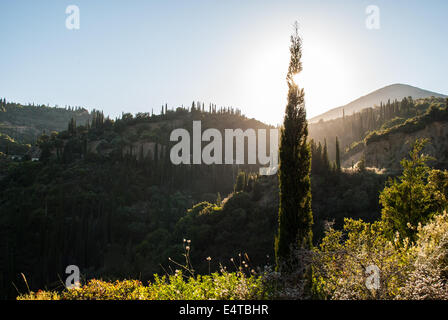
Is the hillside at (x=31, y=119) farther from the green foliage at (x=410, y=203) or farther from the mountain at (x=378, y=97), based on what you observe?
the mountain at (x=378, y=97)

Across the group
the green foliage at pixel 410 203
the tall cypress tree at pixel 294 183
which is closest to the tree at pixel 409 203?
the green foliage at pixel 410 203

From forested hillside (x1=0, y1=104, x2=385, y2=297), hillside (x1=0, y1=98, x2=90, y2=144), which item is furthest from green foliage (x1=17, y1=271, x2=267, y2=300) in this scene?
hillside (x1=0, y1=98, x2=90, y2=144)

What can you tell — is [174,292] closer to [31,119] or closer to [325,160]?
[325,160]

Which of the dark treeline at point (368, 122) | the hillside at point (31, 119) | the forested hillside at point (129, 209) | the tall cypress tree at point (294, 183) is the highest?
the hillside at point (31, 119)

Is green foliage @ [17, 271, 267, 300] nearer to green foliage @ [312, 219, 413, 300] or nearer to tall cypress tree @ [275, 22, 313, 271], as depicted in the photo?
green foliage @ [312, 219, 413, 300]

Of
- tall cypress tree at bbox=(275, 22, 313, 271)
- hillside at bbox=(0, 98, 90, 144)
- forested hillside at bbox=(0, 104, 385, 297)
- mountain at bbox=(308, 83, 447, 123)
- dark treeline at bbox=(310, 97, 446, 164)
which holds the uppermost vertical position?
mountain at bbox=(308, 83, 447, 123)

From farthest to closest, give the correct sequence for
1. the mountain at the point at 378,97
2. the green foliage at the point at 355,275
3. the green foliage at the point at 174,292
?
the mountain at the point at 378,97
the green foliage at the point at 174,292
the green foliage at the point at 355,275

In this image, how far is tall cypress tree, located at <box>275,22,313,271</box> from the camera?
7629mm

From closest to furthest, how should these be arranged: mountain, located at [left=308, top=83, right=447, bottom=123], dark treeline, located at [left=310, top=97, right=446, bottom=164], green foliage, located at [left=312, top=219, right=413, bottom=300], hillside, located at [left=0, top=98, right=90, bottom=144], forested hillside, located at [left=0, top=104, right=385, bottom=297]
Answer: green foliage, located at [left=312, top=219, right=413, bottom=300], forested hillside, located at [left=0, top=104, right=385, bottom=297], dark treeline, located at [left=310, top=97, right=446, bottom=164], hillside, located at [left=0, top=98, right=90, bottom=144], mountain, located at [left=308, top=83, right=447, bottom=123]

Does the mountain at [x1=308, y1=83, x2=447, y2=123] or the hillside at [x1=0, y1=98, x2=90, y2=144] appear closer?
the hillside at [x1=0, y1=98, x2=90, y2=144]

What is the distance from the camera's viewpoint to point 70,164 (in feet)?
230

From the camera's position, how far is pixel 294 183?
307 inches

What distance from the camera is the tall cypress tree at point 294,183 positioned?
763 cm
